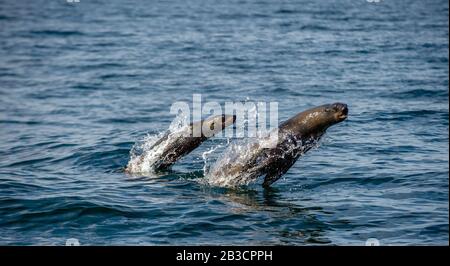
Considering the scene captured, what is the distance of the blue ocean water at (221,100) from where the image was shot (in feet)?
40.4

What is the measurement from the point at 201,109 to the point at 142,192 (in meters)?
8.47

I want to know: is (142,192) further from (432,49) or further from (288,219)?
(432,49)

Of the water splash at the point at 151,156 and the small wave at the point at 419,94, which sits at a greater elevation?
the small wave at the point at 419,94

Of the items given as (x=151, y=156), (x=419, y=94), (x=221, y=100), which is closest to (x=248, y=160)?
(x=151, y=156)

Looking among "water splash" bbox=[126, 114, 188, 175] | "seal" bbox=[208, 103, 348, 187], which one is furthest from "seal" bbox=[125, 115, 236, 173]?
"seal" bbox=[208, 103, 348, 187]

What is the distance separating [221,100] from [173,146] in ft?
25.6

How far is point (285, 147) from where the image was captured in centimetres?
1402

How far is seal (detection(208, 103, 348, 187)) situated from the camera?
13961mm

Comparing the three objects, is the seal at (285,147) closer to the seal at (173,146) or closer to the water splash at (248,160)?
the water splash at (248,160)

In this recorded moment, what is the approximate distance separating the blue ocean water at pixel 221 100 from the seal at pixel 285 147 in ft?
1.18

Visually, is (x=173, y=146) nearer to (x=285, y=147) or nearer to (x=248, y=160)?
(x=248, y=160)

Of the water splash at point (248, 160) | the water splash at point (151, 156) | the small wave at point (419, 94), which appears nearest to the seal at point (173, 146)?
the water splash at point (151, 156)

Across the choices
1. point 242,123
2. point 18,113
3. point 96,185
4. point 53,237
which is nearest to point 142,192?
point 96,185

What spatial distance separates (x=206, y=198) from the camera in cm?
1371
